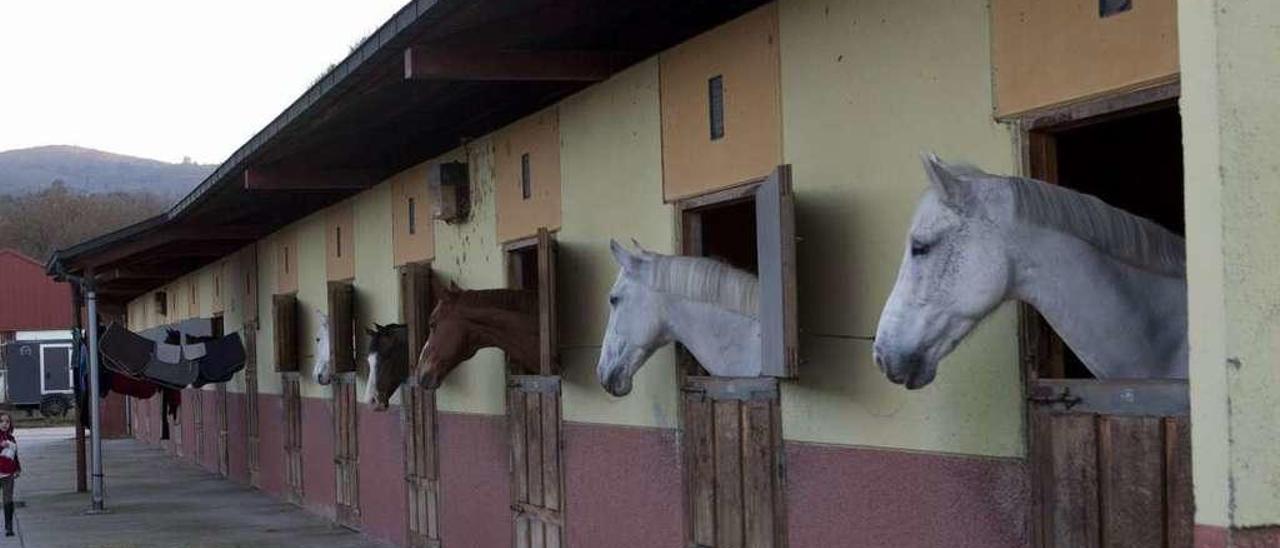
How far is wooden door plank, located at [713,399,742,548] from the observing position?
6793 mm

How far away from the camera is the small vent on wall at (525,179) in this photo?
32.0ft

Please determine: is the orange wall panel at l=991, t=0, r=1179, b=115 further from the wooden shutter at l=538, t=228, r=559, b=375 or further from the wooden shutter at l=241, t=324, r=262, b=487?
the wooden shutter at l=241, t=324, r=262, b=487

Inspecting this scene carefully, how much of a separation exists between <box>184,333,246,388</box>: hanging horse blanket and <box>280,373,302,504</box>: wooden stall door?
2.99ft

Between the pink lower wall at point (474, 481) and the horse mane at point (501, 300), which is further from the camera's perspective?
the pink lower wall at point (474, 481)

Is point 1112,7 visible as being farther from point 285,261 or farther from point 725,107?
point 285,261

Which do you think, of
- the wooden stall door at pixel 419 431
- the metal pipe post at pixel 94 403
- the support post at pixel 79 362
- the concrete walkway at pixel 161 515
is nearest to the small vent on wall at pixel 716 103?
the wooden stall door at pixel 419 431

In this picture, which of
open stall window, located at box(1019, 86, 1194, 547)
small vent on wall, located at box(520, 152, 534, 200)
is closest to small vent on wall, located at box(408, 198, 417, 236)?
small vent on wall, located at box(520, 152, 534, 200)

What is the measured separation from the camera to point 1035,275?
4.39 meters

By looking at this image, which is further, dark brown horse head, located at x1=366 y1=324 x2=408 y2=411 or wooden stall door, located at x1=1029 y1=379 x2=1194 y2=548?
dark brown horse head, located at x1=366 y1=324 x2=408 y2=411

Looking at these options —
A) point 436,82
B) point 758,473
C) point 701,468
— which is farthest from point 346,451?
point 758,473

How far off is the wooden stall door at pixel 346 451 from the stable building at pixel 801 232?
4.74ft

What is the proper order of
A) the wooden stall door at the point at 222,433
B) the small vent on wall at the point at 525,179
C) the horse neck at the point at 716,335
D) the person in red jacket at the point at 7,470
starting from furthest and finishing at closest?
the wooden stall door at the point at 222,433
the person in red jacket at the point at 7,470
the small vent on wall at the point at 525,179
the horse neck at the point at 716,335

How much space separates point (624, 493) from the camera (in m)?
8.20

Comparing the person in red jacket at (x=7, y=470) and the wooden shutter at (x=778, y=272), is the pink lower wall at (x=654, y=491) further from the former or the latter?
the person in red jacket at (x=7, y=470)
